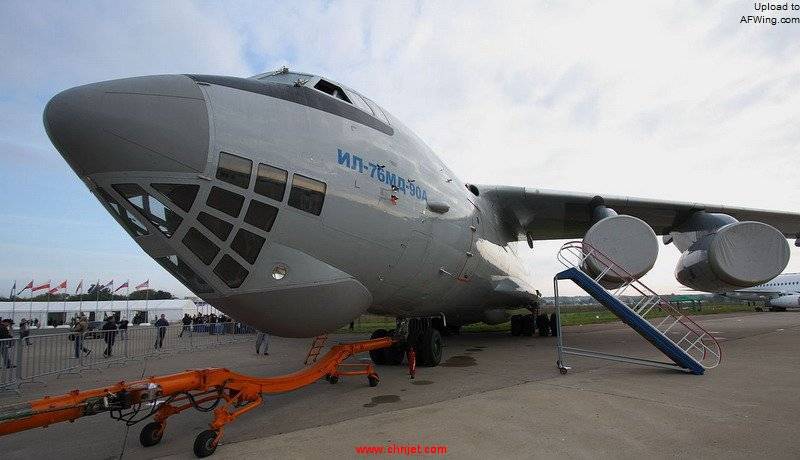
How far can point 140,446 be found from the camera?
4.69m

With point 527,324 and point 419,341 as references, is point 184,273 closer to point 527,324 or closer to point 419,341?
point 419,341

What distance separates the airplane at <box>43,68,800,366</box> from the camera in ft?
12.5

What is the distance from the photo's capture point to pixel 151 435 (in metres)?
4.69

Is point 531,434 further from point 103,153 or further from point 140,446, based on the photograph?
point 103,153

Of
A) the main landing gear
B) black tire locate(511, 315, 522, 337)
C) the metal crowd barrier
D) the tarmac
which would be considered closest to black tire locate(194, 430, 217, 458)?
the tarmac

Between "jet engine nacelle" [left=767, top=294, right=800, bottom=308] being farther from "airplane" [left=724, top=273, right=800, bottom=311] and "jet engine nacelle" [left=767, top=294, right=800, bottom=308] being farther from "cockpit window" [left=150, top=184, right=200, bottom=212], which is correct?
"cockpit window" [left=150, top=184, right=200, bottom=212]

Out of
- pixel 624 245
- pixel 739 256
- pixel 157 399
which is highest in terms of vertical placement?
pixel 624 245

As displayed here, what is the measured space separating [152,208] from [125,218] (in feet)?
1.62

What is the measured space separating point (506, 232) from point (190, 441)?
945 centimetres

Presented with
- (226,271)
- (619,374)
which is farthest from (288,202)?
(619,374)

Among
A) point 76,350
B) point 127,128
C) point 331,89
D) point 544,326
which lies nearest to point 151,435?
point 127,128

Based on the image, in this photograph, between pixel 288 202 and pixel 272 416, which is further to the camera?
pixel 272 416

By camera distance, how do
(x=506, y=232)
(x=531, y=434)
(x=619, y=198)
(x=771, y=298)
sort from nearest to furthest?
(x=531, y=434), (x=619, y=198), (x=506, y=232), (x=771, y=298)

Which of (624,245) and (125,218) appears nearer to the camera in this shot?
(125,218)
